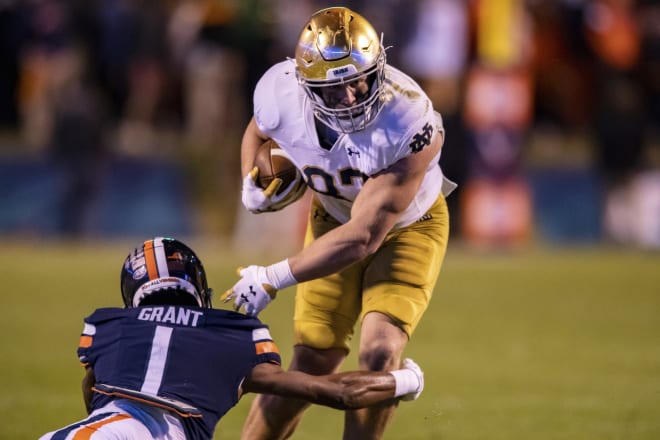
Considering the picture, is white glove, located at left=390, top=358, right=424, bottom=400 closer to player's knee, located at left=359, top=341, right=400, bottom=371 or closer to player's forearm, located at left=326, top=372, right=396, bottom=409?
player's forearm, located at left=326, top=372, right=396, bottom=409

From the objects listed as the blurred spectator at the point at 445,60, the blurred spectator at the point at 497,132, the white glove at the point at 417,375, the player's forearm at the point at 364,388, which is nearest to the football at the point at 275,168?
the white glove at the point at 417,375

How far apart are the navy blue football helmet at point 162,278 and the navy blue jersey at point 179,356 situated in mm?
85

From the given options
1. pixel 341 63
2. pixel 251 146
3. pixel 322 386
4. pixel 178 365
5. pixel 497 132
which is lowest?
pixel 497 132

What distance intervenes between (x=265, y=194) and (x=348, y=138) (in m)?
0.47

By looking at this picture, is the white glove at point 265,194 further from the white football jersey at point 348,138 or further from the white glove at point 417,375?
the white glove at point 417,375

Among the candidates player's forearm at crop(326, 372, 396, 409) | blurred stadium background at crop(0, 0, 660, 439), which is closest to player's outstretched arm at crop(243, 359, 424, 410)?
player's forearm at crop(326, 372, 396, 409)

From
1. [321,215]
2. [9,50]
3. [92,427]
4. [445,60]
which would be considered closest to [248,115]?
[445,60]

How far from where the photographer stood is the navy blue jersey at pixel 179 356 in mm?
3896

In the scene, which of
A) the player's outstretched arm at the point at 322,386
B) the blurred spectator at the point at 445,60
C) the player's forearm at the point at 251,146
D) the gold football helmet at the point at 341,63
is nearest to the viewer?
the player's outstretched arm at the point at 322,386

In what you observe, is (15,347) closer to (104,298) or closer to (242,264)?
(104,298)

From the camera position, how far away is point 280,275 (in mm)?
4523

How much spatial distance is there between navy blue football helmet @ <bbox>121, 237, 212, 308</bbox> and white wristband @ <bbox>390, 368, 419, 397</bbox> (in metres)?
0.75

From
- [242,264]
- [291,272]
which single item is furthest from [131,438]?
[242,264]

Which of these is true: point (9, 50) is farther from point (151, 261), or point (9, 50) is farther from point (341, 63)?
point (151, 261)
